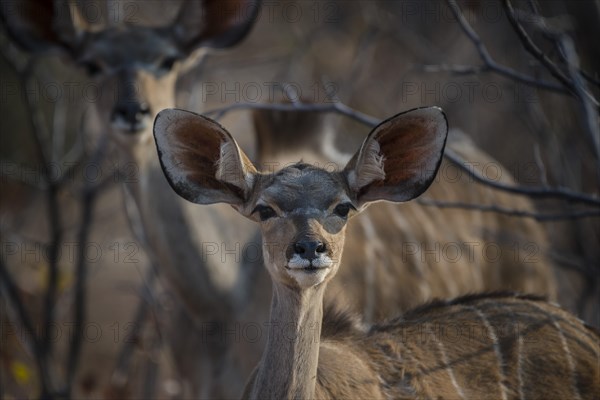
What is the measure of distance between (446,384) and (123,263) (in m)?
5.04

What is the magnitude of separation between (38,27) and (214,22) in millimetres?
707

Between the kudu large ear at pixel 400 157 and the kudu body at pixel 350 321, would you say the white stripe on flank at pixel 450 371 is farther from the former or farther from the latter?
the kudu large ear at pixel 400 157

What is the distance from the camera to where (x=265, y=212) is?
2.51 meters

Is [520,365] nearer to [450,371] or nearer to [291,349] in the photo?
[450,371]

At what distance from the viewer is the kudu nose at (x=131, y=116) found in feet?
12.1

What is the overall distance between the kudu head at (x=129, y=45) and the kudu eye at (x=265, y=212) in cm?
129


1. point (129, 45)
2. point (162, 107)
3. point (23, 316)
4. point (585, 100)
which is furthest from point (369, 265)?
point (585, 100)

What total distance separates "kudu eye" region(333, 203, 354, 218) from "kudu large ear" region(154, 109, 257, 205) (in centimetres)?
24

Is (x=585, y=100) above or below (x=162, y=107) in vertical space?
above

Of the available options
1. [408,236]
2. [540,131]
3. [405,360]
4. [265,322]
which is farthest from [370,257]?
[405,360]

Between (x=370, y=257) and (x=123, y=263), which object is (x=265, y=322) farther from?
(x=123, y=263)

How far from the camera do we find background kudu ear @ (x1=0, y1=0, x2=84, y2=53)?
4.09m

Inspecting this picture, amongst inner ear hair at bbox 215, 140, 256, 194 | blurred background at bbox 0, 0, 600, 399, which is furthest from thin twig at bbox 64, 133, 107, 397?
inner ear hair at bbox 215, 140, 256, 194

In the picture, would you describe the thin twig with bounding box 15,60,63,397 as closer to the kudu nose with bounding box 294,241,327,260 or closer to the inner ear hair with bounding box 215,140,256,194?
the inner ear hair with bounding box 215,140,256,194
